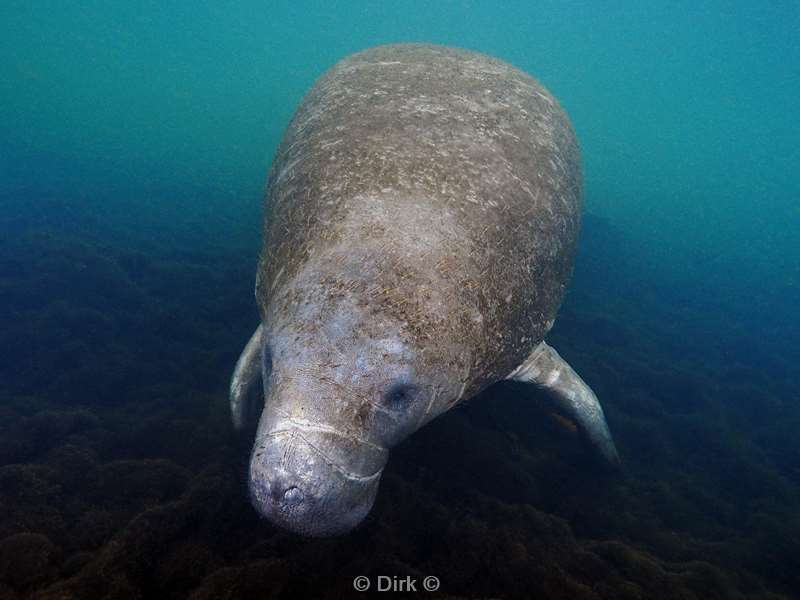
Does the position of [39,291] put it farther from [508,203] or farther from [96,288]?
[508,203]

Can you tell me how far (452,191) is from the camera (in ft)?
9.11

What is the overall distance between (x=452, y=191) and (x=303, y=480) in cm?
188

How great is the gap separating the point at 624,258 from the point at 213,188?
14.1 meters

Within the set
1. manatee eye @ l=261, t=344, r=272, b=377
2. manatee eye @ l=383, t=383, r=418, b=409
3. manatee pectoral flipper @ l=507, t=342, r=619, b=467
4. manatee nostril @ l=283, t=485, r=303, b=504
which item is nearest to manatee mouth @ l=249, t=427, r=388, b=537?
manatee nostril @ l=283, t=485, r=303, b=504

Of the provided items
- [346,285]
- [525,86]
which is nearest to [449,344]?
[346,285]

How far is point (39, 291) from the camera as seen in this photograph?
6668mm

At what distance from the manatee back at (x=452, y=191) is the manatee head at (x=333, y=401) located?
1.01 ft

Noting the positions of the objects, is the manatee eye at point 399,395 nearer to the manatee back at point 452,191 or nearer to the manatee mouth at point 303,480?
the manatee mouth at point 303,480

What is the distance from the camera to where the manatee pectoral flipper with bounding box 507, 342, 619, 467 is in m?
3.56

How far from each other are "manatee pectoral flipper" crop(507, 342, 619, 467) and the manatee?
0.02 m

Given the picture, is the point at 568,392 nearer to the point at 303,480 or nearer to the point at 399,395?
the point at 399,395

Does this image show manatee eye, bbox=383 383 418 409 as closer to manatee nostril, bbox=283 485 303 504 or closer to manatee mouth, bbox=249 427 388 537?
manatee mouth, bbox=249 427 388 537

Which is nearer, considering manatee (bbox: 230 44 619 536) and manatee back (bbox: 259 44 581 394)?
manatee (bbox: 230 44 619 536)

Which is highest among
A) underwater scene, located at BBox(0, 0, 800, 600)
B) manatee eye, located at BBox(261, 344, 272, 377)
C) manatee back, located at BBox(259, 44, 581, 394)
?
manatee back, located at BBox(259, 44, 581, 394)
